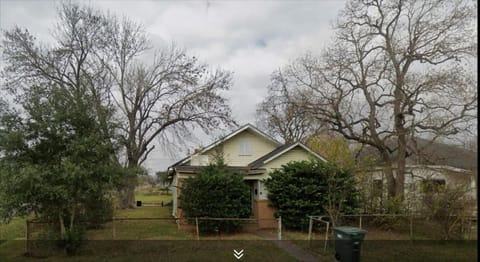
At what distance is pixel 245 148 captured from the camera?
2133cm

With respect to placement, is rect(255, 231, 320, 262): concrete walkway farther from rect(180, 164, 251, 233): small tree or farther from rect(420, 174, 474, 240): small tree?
rect(420, 174, 474, 240): small tree

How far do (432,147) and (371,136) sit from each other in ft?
11.7

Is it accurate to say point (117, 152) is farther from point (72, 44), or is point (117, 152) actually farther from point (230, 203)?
point (72, 44)

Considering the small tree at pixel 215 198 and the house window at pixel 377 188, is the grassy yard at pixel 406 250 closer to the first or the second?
the small tree at pixel 215 198

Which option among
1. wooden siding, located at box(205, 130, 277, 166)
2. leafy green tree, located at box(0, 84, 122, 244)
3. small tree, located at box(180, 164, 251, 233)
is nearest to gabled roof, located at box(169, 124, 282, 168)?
wooden siding, located at box(205, 130, 277, 166)

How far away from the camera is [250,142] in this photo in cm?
2152

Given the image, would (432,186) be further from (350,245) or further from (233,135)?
(233,135)

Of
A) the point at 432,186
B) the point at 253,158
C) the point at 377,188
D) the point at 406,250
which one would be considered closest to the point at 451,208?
the point at 432,186

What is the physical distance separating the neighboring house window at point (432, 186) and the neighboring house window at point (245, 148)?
9743mm

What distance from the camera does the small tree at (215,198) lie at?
14.2m

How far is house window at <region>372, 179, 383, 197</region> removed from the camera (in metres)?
16.7

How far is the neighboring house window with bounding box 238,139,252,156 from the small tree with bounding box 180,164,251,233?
638cm

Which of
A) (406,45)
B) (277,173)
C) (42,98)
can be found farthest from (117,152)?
(406,45)

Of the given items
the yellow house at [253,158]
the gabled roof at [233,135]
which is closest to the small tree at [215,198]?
Result: the yellow house at [253,158]
